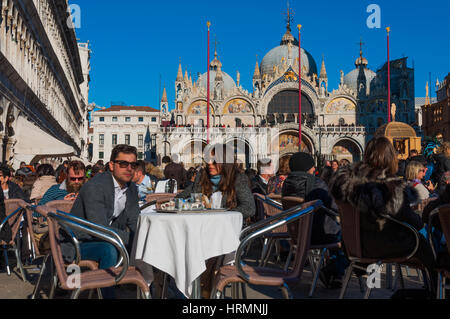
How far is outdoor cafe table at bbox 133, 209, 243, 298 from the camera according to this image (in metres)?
3.45

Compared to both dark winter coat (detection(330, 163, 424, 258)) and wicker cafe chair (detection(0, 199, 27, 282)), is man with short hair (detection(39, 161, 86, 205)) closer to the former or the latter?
wicker cafe chair (detection(0, 199, 27, 282))

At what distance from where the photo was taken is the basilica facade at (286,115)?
42.3 meters

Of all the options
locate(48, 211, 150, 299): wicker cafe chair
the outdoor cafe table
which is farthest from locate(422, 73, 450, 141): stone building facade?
locate(48, 211, 150, 299): wicker cafe chair

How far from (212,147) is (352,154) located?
40.7 meters

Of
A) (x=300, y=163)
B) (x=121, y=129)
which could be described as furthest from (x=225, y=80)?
(x=300, y=163)

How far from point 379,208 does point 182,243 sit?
1.51m

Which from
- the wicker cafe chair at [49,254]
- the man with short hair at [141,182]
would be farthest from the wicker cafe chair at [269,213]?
the wicker cafe chair at [49,254]

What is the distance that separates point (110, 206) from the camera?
3961 millimetres

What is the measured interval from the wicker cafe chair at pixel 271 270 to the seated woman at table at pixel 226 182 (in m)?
0.92

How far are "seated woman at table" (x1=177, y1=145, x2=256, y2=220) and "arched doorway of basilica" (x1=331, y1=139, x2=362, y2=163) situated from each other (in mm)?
39568

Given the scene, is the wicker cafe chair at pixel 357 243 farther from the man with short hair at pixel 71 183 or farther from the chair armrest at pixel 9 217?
the chair armrest at pixel 9 217

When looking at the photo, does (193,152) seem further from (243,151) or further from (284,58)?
(284,58)

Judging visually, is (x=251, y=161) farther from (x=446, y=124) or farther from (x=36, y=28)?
(x=36, y=28)
